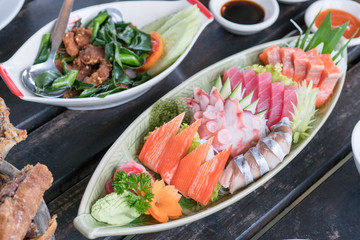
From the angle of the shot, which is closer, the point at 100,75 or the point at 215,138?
the point at 215,138

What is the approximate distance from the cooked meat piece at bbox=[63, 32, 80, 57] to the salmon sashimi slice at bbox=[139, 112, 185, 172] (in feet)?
1.97

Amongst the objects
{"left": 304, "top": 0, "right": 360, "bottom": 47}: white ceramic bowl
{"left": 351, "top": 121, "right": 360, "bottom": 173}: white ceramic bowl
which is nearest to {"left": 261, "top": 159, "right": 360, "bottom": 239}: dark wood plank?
{"left": 351, "top": 121, "right": 360, "bottom": 173}: white ceramic bowl

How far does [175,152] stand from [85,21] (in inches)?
33.8

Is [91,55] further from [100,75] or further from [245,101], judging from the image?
[245,101]

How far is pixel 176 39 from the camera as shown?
1889mm

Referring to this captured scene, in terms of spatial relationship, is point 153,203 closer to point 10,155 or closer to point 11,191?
point 11,191

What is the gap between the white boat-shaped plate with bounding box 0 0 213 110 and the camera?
1.62 meters

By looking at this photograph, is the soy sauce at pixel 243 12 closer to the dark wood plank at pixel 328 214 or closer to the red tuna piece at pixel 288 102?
the red tuna piece at pixel 288 102

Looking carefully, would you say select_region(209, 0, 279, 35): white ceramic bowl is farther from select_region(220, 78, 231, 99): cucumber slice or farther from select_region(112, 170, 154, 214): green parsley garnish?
select_region(112, 170, 154, 214): green parsley garnish

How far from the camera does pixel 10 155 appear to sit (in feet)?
5.39

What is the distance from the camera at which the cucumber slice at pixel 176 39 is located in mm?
1858

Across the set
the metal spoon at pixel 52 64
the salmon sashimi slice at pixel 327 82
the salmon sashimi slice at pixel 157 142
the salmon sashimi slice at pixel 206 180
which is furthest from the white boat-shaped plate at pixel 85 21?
the salmon sashimi slice at pixel 327 82

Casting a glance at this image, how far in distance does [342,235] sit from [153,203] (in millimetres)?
753

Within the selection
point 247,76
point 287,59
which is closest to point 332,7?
point 287,59
